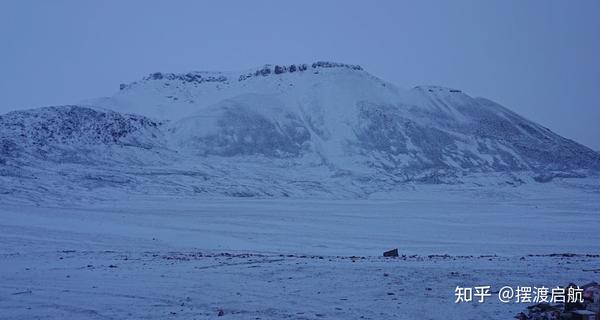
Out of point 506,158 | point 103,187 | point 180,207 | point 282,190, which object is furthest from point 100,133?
point 506,158

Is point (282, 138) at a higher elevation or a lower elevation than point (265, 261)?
higher

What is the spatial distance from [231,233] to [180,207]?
42.2ft

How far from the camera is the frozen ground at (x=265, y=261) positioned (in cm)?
1150

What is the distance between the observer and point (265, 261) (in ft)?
58.4

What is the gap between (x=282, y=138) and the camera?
7744 centimetres

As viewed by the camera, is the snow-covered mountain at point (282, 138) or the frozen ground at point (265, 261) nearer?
the frozen ground at point (265, 261)

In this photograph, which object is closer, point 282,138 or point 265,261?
point 265,261

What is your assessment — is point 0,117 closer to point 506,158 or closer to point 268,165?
point 268,165

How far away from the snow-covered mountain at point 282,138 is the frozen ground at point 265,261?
1722cm

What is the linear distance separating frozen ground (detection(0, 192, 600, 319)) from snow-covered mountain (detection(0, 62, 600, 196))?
17.2m

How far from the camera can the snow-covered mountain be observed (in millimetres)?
58312

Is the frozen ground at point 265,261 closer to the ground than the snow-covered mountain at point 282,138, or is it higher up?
closer to the ground

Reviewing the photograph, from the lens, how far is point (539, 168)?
72.8m

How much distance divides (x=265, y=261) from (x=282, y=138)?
60.0 meters
